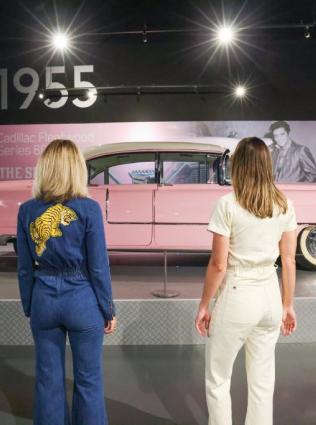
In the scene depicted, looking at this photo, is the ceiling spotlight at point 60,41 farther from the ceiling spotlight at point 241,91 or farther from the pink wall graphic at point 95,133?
the ceiling spotlight at point 241,91

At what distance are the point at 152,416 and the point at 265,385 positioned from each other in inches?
30.7

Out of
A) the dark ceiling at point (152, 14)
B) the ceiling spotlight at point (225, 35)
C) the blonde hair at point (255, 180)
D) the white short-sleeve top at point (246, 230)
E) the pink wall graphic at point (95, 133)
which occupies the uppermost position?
the dark ceiling at point (152, 14)

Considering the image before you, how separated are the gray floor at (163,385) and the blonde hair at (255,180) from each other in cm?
125

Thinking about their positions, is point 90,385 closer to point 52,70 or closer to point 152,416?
point 152,416

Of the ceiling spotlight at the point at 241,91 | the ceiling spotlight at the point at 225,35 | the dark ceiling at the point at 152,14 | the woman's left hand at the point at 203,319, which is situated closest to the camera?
the woman's left hand at the point at 203,319

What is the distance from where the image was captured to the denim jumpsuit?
1736mm

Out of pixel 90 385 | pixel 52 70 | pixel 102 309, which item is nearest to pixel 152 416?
pixel 90 385

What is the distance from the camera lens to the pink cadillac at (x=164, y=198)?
462 centimetres

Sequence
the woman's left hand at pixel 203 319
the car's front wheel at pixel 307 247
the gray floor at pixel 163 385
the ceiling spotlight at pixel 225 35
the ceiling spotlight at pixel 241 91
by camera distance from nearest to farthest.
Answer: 1. the woman's left hand at pixel 203 319
2. the gray floor at pixel 163 385
3. the car's front wheel at pixel 307 247
4. the ceiling spotlight at pixel 225 35
5. the ceiling spotlight at pixel 241 91

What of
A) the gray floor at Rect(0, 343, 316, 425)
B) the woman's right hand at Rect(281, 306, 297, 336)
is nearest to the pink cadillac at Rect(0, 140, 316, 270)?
the gray floor at Rect(0, 343, 316, 425)

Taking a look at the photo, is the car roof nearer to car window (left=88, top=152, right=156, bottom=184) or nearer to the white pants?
car window (left=88, top=152, right=156, bottom=184)

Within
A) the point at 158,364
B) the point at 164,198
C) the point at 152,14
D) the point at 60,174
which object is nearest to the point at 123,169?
the point at 164,198

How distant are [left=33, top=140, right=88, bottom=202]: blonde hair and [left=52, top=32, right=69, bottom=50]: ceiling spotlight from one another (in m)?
6.98

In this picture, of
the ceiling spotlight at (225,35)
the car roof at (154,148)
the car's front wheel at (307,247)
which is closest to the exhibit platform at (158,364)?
the car's front wheel at (307,247)
